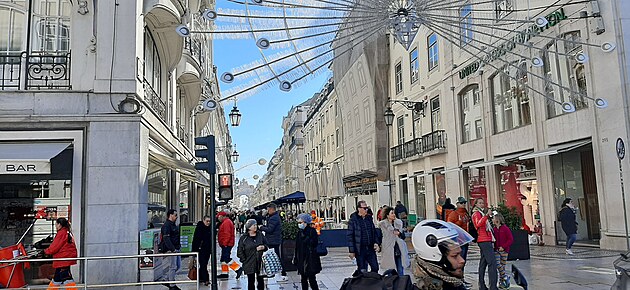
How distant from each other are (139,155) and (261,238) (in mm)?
4167

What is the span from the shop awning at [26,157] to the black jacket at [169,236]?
10.5 feet

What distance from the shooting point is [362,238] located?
419 inches

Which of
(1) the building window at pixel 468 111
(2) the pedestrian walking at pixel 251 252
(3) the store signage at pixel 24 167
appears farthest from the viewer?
(1) the building window at pixel 468 111

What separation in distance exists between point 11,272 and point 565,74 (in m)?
19.1

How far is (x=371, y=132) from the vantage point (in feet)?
124

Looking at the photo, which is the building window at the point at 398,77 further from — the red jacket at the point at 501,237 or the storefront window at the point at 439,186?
the red jacket at the point at 501,237

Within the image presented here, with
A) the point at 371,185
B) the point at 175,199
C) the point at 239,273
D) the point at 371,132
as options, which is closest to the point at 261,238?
the point at 239,273

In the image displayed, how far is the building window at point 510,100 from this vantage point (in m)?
22.3

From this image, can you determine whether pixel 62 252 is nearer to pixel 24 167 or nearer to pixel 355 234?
pixel 24 167

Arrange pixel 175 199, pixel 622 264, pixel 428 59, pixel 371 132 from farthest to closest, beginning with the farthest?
pixel 371 132, pixel 428 59, pixel 175 199, pixel 622 264

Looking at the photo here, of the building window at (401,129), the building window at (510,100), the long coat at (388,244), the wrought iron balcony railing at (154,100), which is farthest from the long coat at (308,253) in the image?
the building window at (401,129)

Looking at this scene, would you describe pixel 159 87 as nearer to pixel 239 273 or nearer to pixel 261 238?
pixel 239 273

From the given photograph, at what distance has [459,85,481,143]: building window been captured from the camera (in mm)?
27250

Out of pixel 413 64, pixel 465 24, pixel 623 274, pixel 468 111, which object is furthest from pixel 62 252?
pixel 413 64
